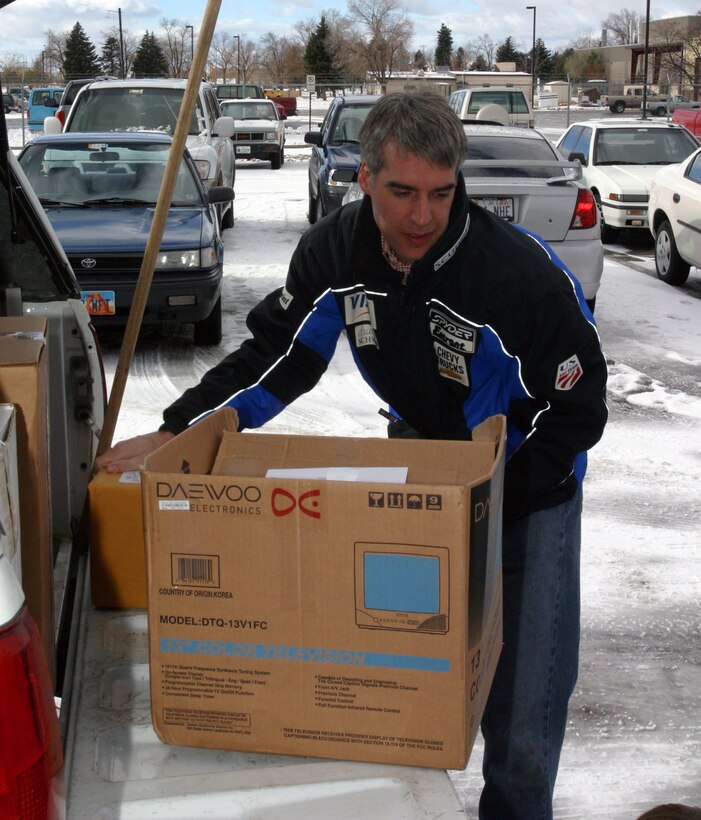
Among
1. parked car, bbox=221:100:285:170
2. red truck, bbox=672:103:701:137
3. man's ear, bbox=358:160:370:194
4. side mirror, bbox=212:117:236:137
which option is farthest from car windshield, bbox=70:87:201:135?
red truck, bbox=672:103:701:137

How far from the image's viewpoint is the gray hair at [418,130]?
82.4 inches

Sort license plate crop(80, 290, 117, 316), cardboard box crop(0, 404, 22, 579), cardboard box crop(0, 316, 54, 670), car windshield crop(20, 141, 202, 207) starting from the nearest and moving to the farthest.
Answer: cardboard box crop(0, 404, 22, 579)
cardboard box crop(0, 316, 54, 670)
license plate crop(80, 290, 117, 316)
car windshield crop(20, 141, 202, 207)

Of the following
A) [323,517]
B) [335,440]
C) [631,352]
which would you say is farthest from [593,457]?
[323,517]

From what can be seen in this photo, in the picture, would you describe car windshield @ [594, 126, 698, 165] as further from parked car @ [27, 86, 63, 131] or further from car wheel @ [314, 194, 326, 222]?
parked car @ [27, 86, 63, 131]

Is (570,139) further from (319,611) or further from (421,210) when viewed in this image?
(319,611)

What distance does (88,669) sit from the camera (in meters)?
2.06

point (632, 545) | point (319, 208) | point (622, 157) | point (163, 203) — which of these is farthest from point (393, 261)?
point (622, 157)

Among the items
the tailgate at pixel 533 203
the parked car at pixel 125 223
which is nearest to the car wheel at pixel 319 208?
the parked car at pixel 125 223

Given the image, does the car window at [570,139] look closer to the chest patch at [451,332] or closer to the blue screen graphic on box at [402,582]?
the chest patch at [451,332]

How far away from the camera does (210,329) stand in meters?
7.98

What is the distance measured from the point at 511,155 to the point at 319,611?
8387 mm

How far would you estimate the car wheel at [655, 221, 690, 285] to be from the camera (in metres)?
10.6

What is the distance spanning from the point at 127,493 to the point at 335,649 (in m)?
0.92

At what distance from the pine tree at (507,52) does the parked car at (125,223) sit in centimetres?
Answer: 8776
